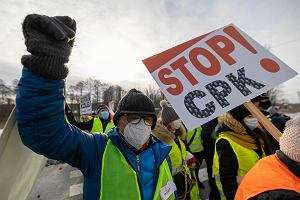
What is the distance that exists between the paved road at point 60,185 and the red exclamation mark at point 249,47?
4117mm

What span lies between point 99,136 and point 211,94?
945mm

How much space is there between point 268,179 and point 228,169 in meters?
1.20

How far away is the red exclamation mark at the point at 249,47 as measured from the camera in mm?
2199

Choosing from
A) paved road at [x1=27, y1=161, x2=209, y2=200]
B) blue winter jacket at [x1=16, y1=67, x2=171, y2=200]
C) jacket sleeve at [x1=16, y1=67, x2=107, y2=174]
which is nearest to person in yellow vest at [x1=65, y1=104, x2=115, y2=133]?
paved road at [x1=27, y1=161, x2=209, y2=200]

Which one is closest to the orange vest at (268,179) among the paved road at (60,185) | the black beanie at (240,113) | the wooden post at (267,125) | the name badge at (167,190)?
the wooden post at (267,125)

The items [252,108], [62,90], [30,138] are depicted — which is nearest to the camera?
[30,138]

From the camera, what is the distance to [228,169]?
2680 millimetres

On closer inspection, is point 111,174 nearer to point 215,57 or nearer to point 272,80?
point 215,57

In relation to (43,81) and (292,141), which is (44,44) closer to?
(43,81)

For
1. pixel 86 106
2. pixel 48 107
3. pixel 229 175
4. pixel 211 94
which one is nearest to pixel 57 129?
pixel 48 107

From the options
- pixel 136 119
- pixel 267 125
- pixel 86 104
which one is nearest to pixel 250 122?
pixel 267 125

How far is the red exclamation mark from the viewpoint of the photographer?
220cm

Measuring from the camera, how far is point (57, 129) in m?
1.42

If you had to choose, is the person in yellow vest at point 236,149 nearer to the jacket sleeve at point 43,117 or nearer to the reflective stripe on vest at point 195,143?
the jacket sleeve at point 43,117
